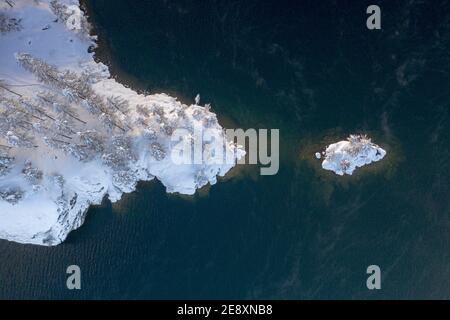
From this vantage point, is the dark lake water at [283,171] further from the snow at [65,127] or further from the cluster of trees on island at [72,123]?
the cluster of trees on island at [72,123]

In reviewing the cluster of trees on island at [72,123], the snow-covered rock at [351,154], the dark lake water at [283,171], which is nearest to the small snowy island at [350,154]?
the snow-covered rock at [351,154]

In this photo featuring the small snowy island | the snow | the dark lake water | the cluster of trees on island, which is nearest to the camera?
the cluster of trees on island

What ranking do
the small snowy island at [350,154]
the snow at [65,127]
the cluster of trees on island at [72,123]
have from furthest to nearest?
the small snowy island at [350,154] → the snow at [65,127] → the cluster of trees on island at [72,123]

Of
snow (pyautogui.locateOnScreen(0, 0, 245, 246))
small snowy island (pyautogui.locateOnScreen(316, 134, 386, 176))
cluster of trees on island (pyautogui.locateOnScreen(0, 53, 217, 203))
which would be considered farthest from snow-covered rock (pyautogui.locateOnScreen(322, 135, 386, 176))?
cluster of trees on island (pyautogui.locateOnScreen(0, 53, 217, 203))

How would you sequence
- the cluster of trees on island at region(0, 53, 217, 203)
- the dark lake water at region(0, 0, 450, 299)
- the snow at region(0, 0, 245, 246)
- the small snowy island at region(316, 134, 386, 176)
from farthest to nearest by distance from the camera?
1. the dark lake water at region(0, 0, 450, 299)
2. the small snowy island at region(316, 134, 386, 176)
3. the snow at region(0, 0, 245, 246)
4. the cluster of trees on island at region(0, 53, 217, 203)

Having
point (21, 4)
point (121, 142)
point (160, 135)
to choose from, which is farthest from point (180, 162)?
point (21, 4)

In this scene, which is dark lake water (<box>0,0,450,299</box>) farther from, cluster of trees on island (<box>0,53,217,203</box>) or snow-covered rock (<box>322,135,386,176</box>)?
cluster of trees on island (<box>0,53,217,203</box>)

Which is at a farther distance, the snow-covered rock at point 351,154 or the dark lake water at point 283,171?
the dark lake water at point 283,171

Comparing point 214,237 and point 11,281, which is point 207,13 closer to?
point 214,237
